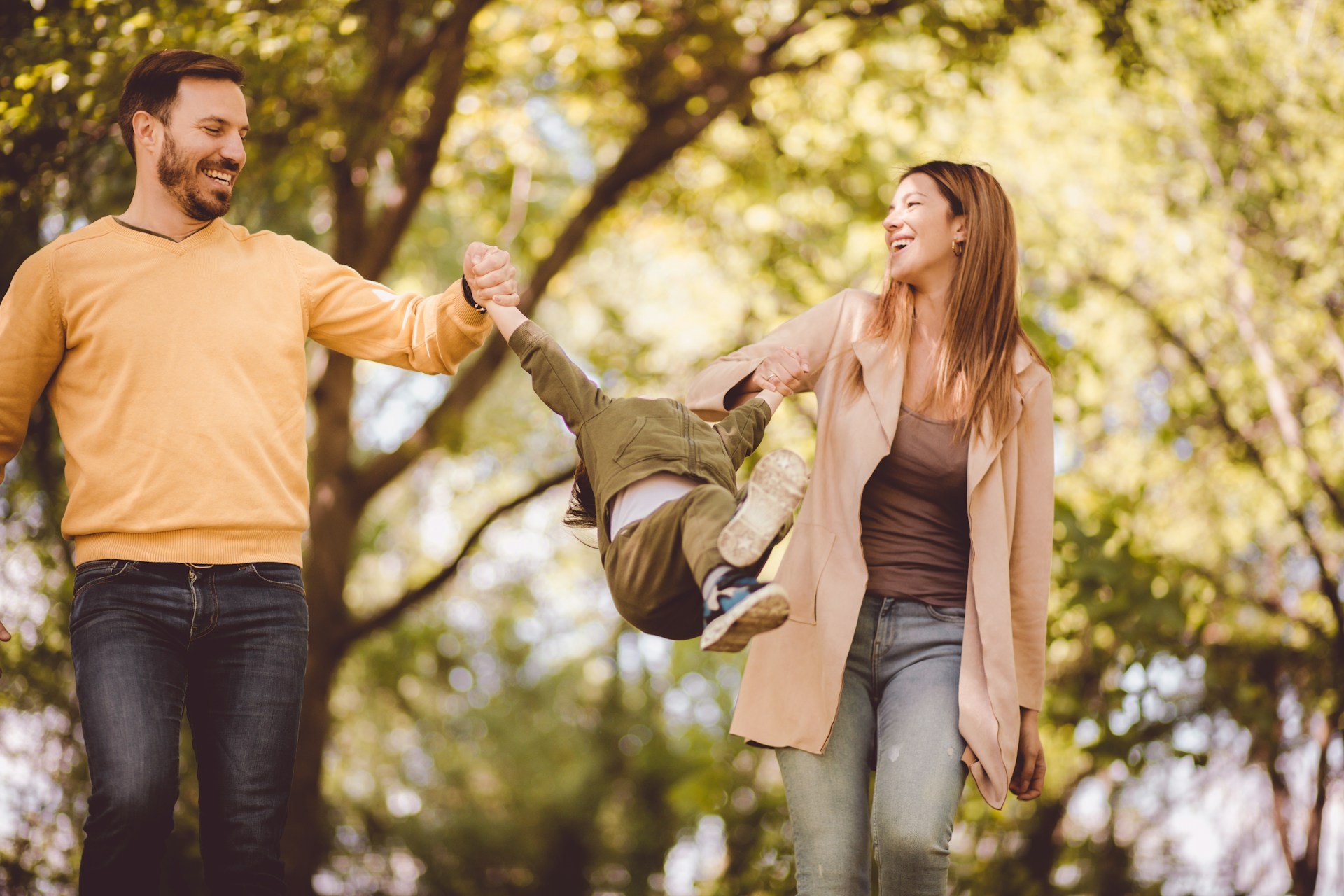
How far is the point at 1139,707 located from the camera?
584 cm

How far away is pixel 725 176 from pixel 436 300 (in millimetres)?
6682

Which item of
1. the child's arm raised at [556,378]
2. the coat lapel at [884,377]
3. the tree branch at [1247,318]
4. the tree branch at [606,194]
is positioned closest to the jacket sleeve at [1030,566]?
the coat lapel at [884,377]

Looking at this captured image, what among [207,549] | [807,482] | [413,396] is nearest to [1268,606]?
[807,482]

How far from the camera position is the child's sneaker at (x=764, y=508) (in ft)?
7.86

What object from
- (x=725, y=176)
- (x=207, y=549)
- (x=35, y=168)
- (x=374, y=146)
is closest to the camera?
(x=207, y=549)

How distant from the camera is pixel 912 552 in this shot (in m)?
2.93

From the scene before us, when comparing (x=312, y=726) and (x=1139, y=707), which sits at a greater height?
(x=1139, y=707)

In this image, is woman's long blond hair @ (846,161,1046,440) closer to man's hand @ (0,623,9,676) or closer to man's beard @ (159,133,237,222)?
man's beard @ (159,133,237,222)

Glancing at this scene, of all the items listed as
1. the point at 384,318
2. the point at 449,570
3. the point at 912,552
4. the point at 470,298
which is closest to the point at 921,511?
the point at 912,552

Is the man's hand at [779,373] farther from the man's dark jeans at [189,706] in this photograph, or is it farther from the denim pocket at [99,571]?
the denim pocket at [99,571]

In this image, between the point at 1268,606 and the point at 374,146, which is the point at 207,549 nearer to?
the point at 374,146

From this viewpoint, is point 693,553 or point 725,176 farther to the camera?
point 725,176

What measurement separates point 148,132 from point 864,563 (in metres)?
2.03

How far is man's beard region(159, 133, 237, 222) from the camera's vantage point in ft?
9.06
